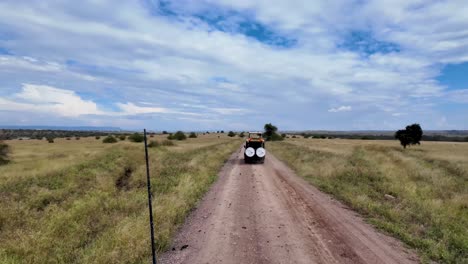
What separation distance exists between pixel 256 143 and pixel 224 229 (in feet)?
65.1

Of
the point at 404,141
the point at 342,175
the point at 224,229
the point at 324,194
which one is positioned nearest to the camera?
the point at 224,229

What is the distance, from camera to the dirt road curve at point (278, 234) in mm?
7438

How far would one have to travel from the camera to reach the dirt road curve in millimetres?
7438

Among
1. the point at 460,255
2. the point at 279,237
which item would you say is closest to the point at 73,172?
the point at 279,237

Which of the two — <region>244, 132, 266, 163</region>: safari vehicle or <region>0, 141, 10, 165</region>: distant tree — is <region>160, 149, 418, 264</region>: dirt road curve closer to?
<region>244, 132, 266, 163</region>: safari vehicle

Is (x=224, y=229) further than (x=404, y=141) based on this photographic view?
No

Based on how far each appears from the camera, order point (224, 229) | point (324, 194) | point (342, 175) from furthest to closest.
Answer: point (342, 175) < point (324, 194) < point (224, 229)

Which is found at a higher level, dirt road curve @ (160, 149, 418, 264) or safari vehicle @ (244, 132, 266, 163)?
safari vehicle @ (244, 132, 266, 163)

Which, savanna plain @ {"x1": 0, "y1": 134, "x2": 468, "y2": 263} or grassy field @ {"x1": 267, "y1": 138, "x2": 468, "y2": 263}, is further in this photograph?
grassy field @ {"x1": 267, "y1": 138, "x2": 468, "y2": 263}

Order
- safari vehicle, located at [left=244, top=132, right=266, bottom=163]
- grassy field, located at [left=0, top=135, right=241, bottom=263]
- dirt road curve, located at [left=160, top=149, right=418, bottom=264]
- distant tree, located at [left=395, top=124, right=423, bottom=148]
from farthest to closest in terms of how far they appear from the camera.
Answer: distant tree, located at [left=395, top=124, right=423, bottom=148] → safari vehicle, located at [left=244, top=132, right=266, bottom=163] → grassy field, located at [left=0, top=135, right=241, bottom=263] → dirt road curve, located at [left=160, top=149, right=418, bottom=264]

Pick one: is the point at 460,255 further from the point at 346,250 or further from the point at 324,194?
the point at 324,194

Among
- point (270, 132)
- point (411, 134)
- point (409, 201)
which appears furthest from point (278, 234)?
point (270, 132)

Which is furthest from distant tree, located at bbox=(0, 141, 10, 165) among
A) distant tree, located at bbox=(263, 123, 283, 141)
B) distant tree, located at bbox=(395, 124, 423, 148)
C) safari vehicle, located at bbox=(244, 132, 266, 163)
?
distant tree, located at bbox=(263, 123, 283, 141)

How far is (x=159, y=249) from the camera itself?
7.91m
